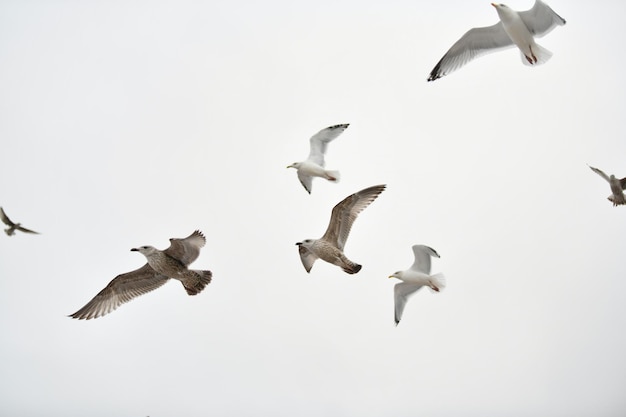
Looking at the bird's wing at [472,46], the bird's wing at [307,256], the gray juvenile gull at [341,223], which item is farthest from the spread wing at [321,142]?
the bird's wing at [472,46]

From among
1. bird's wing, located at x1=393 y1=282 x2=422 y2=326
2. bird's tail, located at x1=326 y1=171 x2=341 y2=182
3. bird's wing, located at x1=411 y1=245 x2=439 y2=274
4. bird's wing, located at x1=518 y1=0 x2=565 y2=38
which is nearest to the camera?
bird's wing, located at x1=518 y1=0 x2=565 y2=38

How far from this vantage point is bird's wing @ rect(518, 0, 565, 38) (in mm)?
9328

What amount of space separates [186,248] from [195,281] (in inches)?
17.6

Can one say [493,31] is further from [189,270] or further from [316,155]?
[189,270]

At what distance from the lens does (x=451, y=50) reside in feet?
34.2

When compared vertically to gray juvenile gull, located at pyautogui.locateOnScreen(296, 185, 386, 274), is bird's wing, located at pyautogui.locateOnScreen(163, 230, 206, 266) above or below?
below

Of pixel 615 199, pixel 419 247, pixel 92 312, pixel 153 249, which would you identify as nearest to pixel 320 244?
pixel 419 247

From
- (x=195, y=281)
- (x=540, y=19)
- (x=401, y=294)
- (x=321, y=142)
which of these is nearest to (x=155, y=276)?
(x=195, y=281)

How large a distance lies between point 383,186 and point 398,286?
1456 mm

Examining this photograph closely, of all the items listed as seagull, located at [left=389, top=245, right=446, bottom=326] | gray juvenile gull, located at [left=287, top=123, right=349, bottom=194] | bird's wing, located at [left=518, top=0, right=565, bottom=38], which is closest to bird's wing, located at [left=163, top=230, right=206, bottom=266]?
gray juvenile gull, located at [left=287, top=123, right=349, bottom=194]

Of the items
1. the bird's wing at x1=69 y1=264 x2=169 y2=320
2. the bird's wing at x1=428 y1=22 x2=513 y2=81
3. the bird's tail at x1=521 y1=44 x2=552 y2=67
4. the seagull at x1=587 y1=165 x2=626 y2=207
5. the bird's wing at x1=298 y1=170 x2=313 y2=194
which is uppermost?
the bird's wing at x1=428 y1=22 x2=513 y2=81

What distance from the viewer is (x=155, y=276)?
10312 millimetres

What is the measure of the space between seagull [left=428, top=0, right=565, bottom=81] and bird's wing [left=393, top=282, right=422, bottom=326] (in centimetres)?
272

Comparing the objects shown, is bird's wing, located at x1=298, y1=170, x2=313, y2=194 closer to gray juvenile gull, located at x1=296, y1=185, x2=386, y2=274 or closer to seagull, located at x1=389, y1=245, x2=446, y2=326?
gray juvenile gull, located at x1=296, y1=185, x2=386, y2=274
